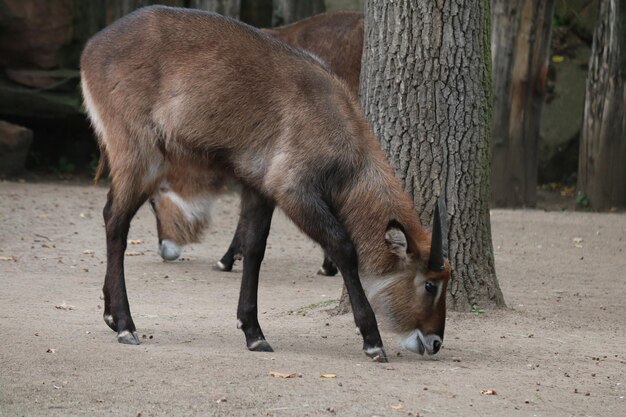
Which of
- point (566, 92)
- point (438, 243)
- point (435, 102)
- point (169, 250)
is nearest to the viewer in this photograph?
point (438, 243)

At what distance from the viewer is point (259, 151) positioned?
5789 millimetres

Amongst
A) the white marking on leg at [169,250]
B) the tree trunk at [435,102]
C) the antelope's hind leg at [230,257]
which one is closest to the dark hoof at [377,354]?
the tree trunk at [435,102]

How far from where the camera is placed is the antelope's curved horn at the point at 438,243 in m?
5.34

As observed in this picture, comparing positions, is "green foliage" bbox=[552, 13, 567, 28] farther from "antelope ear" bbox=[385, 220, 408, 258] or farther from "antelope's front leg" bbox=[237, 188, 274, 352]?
"antelope ear" bbox=[385, 220, 408, 258]

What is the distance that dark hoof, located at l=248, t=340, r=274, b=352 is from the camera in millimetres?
5730

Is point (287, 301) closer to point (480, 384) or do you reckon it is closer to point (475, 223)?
point (475, 223)

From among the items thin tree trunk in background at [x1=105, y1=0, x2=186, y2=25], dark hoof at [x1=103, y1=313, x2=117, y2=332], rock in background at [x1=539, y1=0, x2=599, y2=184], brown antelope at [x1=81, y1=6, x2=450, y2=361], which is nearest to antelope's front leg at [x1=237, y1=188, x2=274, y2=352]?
brown antelope at [x1=81, y1=6, x2=450, y2=361]

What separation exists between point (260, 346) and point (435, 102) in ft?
5.89

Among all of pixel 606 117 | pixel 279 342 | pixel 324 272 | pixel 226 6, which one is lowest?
pixel 324 272

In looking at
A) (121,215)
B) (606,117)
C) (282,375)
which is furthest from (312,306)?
(606,117)

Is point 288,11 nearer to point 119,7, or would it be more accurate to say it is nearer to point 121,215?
point 119,7

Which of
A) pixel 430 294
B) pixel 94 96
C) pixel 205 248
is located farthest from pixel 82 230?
pixel 430 294

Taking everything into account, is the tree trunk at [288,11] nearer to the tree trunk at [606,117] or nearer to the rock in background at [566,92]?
the rock in background at [566,92]

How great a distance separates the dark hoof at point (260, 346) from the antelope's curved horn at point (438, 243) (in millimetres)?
925
